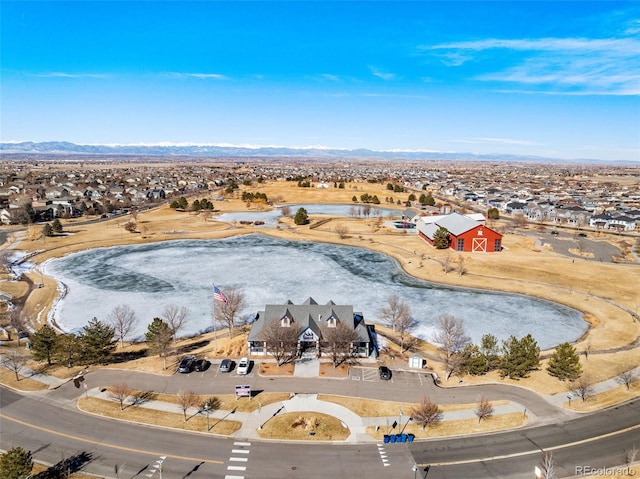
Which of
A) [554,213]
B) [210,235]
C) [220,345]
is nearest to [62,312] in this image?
[220,345]

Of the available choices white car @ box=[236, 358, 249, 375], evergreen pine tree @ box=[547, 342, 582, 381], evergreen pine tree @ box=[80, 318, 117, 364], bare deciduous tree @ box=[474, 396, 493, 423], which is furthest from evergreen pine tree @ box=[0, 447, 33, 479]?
evergreen pine tree @ box=[547, 342, 582, 381]

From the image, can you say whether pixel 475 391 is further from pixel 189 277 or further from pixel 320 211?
pixel 320 211

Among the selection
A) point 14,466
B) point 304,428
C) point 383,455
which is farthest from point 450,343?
point 14,466

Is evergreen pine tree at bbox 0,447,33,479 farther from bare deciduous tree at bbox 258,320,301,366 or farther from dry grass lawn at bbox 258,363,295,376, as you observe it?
bare deciduous tree at bbox 258,320,301,366

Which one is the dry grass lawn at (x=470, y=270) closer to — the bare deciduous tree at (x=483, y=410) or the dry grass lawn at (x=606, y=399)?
the dry grass lawn at (x=606, y=399)

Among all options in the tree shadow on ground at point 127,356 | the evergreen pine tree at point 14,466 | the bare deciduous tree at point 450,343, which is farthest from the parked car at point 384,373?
the evergreen pine tree at point 14,466
